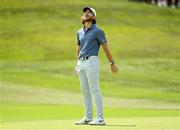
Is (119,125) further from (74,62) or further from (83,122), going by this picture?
(74,62)

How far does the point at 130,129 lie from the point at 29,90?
67.5ft

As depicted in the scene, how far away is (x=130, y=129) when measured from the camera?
10617 millimetres

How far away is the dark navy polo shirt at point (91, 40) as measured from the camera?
1234cm

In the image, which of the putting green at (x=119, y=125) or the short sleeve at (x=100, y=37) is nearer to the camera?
the putting green at (x=119, y=125)

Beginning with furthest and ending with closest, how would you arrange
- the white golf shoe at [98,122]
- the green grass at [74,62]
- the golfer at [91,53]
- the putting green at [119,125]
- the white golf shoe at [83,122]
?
the green grass at [74,62] → the golfer at [91,53] → the white golf shoe at [83,122] → the white golf shoe at [98,122] → the putting green at [119,125]

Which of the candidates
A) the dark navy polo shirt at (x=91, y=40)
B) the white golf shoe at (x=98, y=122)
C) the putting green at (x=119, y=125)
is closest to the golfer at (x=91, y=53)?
the dark navy polo shirt at (x=91, y=40)

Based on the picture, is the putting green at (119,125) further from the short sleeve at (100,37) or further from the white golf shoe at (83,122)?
the short sleeve at (100,37)

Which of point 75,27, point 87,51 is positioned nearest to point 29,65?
point 75,27

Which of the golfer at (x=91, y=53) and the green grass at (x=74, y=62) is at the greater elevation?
the green grass at (x=74, y=62)

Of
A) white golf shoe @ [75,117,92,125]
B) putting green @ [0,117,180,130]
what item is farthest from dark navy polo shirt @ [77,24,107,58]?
putting green @ [0,117,180,130]

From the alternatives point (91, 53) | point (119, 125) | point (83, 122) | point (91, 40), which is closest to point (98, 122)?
point (83, 122)

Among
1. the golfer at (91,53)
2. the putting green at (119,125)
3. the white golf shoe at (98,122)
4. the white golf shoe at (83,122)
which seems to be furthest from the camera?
the golfer at (91,53)

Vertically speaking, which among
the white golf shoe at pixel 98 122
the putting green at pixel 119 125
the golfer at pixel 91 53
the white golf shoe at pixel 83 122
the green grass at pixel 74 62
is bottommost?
the putting green at pixel 119 125

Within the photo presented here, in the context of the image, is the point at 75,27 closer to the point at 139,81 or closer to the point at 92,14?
the point at 139,81
